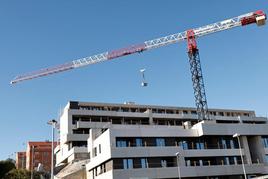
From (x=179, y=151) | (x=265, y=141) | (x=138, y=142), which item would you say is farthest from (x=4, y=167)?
(x=265, y=141)

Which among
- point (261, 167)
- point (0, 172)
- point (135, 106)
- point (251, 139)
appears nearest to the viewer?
point (261, 167)

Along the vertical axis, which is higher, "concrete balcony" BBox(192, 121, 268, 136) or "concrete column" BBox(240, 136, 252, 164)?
"concrete balcony" BBox(192, 121, 268, 136)

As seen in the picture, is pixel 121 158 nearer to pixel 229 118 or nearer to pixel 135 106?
pixel 135 106

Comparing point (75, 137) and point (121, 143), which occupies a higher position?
point (75, 137)

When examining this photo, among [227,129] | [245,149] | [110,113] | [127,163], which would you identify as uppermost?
[110,113]

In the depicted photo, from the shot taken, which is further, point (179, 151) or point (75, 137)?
point (75, 137)

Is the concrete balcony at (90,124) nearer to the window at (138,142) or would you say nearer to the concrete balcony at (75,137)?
the concrete balcony at (75,137)

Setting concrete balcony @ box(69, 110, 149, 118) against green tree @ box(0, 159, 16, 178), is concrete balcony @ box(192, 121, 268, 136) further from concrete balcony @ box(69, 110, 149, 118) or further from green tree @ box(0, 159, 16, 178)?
green tree @ box(0, 159, 16, 178)

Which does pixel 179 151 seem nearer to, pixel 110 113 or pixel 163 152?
pixel 163 152

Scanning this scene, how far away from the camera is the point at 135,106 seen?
98.4m

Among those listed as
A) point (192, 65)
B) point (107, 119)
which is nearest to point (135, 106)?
point (107, 119)

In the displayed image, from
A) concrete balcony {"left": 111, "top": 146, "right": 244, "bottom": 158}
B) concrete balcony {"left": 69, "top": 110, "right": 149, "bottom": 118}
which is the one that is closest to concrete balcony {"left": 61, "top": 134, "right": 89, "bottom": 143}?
concrete balcony {"left": 69, "top": 110, "right": 149, "bottom": 118}

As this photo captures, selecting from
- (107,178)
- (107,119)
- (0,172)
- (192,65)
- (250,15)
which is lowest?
(107,178)

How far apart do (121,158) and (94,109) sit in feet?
134
